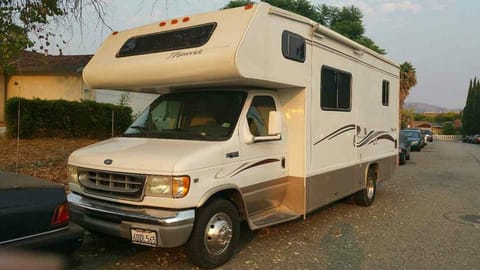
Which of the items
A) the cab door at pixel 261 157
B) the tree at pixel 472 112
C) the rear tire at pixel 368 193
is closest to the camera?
the cab door at pixel 261 157

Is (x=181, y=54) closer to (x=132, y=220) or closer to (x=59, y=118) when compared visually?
(x=132, y=220)

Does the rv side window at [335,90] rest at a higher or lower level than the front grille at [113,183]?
higher

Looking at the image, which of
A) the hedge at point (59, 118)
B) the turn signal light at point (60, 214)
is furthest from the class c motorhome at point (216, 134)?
the hedge at point (59, 118)

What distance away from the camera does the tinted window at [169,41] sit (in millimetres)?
5395

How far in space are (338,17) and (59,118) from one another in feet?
65.8

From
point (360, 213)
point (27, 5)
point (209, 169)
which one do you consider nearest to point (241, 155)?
point (209, 169)

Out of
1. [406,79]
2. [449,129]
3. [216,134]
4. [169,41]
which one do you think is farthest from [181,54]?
[449,129]

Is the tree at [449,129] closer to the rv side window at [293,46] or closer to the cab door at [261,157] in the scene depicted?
the rv side window at [293,46]

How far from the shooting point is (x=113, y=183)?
16.1ft

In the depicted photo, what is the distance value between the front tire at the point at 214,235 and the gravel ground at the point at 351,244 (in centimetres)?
22

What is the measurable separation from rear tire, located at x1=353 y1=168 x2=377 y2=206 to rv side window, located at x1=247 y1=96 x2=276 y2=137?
3.61m

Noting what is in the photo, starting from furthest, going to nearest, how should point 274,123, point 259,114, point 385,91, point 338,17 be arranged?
1. point 338,17
2. point 385,91
3. point 259,114
4. point 274,123

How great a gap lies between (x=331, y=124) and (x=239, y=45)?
272 cm

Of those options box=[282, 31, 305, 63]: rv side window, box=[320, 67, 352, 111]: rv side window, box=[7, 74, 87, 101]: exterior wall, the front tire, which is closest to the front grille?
the front tire
